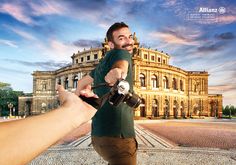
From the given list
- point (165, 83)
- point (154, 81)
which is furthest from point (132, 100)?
point (165, 83)

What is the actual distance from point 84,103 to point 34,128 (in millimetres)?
291

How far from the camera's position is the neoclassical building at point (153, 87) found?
46.4m

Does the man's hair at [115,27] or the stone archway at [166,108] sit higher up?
the man's hair at [115,27]

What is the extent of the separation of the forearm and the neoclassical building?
4082 cm

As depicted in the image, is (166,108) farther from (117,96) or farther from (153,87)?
(117,96)

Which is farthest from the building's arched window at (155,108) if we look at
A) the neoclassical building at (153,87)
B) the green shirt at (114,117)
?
the green shirt at (114,117)

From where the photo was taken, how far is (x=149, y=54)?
53.3 m

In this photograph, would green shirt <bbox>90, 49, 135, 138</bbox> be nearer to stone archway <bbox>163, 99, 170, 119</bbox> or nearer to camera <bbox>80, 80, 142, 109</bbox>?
camera <bbox>80, 80, 142, 109</bbox>

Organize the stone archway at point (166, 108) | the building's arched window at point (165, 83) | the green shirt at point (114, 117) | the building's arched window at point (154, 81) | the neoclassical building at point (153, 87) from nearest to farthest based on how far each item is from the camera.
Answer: the green shirt at point (114, 117)
the neoclassical building at point (153, 87)
the building's arched window at point (154, 81)
the stone archway at point (166, 108)
the building's arched window at point (165, 83)

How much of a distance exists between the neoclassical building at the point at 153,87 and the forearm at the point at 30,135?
134ft

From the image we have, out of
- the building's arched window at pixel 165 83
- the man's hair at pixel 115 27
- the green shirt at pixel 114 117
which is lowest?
the green shirt at pixel 114 117

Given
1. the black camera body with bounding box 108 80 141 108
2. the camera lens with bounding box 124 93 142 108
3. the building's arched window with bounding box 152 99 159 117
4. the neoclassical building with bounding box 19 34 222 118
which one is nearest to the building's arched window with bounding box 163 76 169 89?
the neoclassical building with bounding box 19 34 222 118

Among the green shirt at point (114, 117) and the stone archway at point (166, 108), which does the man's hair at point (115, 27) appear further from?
the stone archway at point (166, 108)

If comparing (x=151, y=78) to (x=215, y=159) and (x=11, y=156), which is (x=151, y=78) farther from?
(x=11, y=156)
